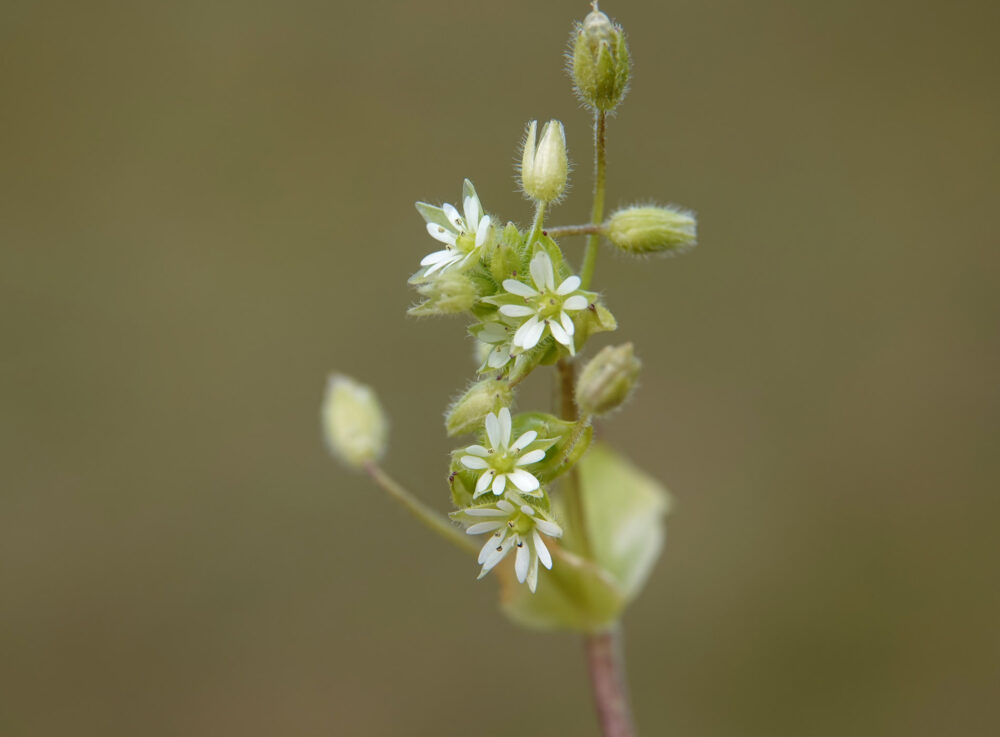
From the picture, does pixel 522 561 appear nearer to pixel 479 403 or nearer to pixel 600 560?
pixel 479 403

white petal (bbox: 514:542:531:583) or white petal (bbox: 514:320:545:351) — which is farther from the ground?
white petal (bbox: 514:320:545:351)

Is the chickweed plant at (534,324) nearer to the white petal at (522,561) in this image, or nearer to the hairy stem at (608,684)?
the white petal at (522,561)

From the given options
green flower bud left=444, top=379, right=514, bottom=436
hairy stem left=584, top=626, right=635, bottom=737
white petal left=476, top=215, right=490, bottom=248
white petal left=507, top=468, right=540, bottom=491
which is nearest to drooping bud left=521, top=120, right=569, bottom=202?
white petal left=476, top=215, right=490, bottom=248

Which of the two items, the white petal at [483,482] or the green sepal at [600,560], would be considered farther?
the green sepal at [600,560]

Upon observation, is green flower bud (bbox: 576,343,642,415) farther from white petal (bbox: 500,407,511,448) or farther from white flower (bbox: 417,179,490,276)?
white flower (bbox: 417,179,490,276)

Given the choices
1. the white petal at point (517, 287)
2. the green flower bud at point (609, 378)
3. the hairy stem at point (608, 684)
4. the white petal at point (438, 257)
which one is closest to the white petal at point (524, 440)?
the green flower bud at point (609, 378)

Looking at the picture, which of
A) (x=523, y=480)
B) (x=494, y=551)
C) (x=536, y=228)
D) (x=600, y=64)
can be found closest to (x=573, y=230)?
(x=536, y=228)

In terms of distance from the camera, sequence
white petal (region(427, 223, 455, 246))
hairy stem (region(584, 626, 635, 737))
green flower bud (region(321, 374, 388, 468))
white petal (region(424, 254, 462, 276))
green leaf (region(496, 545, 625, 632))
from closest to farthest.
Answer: white petal (region(424, 254, 462, 276))
white petal (region(427, 223, 455, 246))
green leaf (region(496, 545, 625, 632))
hairy stem (region(584, 626, 635, 737))
green flower bud (region(321, 374, 388, 468))
